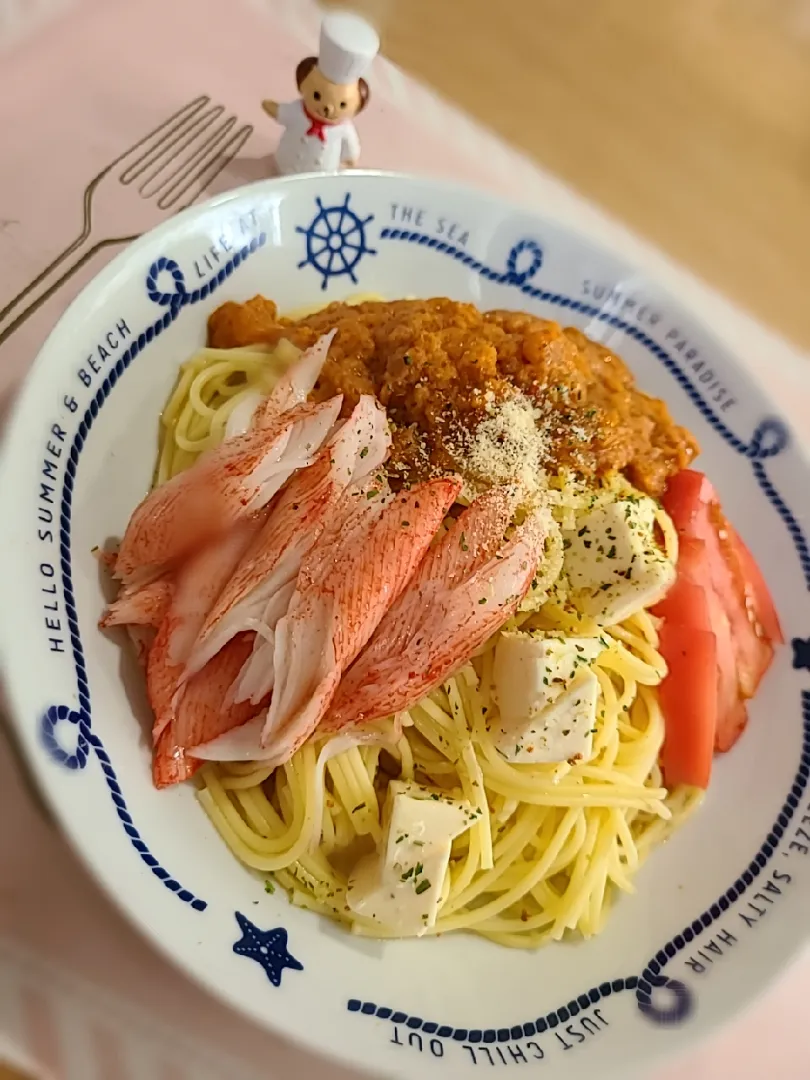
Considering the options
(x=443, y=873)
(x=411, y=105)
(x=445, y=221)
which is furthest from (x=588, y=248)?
(x=443, y=873)

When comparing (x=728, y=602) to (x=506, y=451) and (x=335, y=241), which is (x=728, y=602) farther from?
(x=335, y=241)

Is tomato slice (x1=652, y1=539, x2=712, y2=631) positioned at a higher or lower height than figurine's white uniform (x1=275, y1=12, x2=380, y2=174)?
lower

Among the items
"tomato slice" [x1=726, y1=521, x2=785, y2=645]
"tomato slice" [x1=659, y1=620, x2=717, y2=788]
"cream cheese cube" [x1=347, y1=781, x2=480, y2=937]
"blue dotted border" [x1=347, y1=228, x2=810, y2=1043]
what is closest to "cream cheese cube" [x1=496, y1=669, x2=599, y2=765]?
"cream cheese cube" [x1=347, y1=781, x2=480, y2=937]

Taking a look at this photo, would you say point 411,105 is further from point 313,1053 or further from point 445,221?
point 313,1053

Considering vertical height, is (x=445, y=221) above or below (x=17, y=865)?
above

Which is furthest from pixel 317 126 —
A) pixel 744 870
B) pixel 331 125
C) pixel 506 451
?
pixel 744 870

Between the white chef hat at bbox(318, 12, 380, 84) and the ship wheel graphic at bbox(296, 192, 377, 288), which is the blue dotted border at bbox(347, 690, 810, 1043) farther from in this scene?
the white chef hat at bbox(318, 12, 380, 84)
